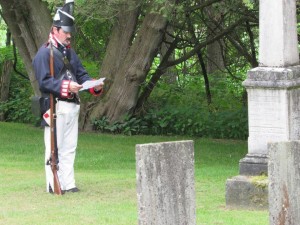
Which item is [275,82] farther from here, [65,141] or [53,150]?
[53,150]

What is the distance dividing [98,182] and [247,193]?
2.46 m

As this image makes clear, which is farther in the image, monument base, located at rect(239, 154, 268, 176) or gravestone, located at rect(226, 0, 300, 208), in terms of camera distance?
monument base, located at rect(239, 154, 268, 176)

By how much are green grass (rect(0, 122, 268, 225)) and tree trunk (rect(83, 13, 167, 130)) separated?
841 millimetres

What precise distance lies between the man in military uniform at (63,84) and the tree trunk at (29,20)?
26.6 ft

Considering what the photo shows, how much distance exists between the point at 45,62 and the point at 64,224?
233 centimetres

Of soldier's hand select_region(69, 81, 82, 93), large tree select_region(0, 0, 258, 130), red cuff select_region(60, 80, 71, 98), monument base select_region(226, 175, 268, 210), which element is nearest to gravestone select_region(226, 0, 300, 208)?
monument base select_region(226, 175, 268, 210)

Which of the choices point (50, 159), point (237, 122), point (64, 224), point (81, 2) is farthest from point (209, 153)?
point (64, 224)

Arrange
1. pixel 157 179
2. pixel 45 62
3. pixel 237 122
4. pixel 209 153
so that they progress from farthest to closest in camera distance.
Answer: pixel 237 122
pixel 209 153
pixel 45 62
pixel 157 179

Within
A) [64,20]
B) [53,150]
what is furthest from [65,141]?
[64,20]

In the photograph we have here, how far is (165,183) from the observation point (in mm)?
6219

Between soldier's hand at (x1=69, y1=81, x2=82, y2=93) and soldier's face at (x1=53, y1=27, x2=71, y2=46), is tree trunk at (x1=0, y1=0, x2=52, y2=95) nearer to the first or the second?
soldier's face at (x1=53, y1=27, x2=71, y2=46)

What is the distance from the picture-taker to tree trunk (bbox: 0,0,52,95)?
18.6 m

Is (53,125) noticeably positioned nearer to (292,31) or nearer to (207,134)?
(292,31)

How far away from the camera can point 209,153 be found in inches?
645
